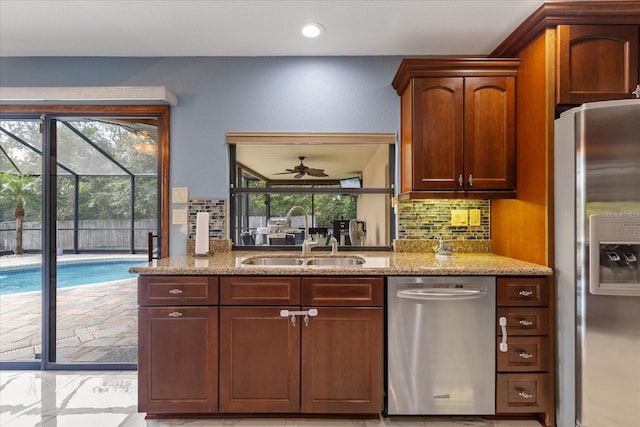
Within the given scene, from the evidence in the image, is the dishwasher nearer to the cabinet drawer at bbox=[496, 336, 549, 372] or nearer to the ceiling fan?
the cabinet drawer at bbox=[496, 336, 549, 372]

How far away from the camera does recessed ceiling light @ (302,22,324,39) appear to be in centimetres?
230

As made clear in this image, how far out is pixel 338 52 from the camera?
8.76 ft

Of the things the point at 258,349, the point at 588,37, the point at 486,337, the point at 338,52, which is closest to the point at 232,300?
the point at 258,349

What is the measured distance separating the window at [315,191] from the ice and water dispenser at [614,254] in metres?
1.33

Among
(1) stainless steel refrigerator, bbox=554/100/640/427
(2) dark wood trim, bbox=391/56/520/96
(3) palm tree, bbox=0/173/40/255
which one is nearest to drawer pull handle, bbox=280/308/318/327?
(1) stainless steel refrigerator, bbox=554/100/640/427

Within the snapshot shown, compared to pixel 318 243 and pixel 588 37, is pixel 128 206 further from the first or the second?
pixel 588 37

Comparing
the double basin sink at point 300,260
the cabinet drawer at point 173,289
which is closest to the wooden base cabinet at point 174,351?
the cabinet drawer at point 173,289

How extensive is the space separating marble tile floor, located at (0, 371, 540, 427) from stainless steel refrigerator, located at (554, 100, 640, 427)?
0.47 meters

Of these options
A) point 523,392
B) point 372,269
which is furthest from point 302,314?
point 523,392

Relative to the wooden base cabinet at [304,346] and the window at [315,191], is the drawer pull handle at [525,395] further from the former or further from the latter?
the window at [315,191]

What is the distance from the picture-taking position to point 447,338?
1996 mm

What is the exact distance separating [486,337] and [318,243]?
135cm

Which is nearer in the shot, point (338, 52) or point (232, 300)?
point (232, 300)

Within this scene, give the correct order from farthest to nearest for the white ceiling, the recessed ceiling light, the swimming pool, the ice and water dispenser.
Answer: the swimming pool
the recessed ceiling light
the white ceiling
the ice and water dispenser
